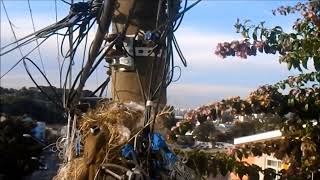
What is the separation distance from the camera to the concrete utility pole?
3.55m

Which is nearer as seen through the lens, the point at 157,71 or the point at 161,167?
the point at 161,167

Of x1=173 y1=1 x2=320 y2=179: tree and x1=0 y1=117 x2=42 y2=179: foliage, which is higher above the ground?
x1=173 y1=1 x2=320 y2=179: tree

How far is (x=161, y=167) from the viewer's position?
3146mm

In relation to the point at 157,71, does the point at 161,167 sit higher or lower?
lower

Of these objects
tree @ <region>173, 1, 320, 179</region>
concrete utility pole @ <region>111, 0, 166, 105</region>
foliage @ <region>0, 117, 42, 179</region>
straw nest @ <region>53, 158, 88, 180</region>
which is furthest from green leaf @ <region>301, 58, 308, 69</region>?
foliage @ <region>0, 117, 42, 179</region>

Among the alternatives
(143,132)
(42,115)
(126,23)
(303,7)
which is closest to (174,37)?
(126,23)

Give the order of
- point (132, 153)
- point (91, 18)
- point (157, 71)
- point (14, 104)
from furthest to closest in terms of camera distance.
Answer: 1. point (14, 104)
2. point (91, 18)
3. point (157, 71)
4. point (132, 153)

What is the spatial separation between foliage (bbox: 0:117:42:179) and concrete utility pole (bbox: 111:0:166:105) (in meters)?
26.9

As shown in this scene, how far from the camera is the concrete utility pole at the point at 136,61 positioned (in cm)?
355

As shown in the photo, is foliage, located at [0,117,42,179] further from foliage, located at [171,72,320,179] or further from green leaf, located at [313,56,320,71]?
green leaf, located at [313,56,320,71]

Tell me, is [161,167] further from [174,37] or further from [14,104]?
[14,104]

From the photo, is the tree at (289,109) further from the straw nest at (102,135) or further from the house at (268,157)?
the straw nest at (102,135)

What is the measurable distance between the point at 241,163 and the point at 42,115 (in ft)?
152

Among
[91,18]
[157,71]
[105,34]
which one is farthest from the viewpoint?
[91,18]
